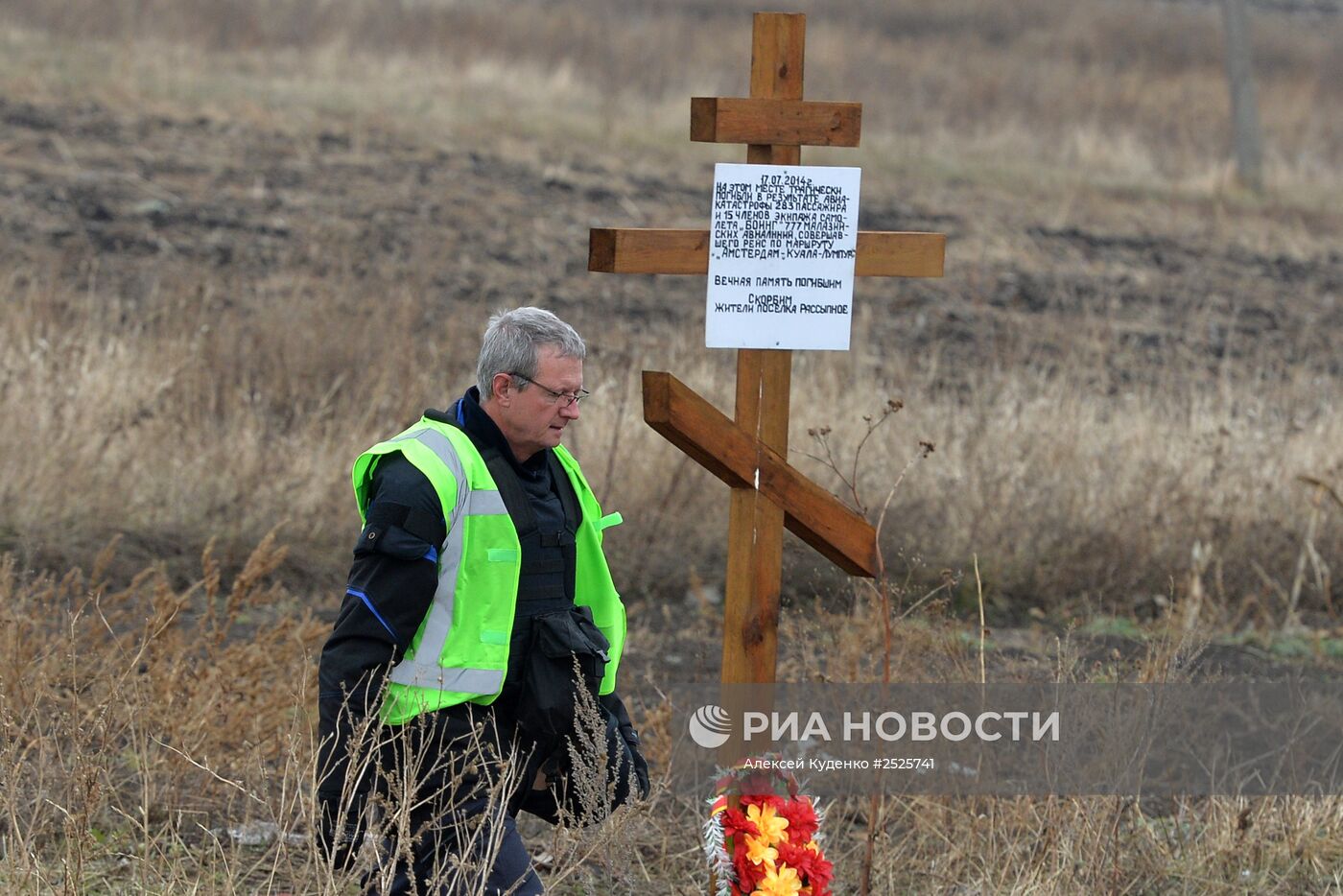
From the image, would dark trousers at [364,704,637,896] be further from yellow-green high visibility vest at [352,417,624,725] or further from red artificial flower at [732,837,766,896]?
red artificial flower at [732,837,766,896]

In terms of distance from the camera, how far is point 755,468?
12.6 feet

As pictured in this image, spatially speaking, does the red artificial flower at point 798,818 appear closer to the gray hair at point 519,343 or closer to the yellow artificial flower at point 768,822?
the yellow artificial flower at point 768,822

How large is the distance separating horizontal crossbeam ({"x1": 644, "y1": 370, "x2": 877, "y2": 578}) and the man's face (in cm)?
17

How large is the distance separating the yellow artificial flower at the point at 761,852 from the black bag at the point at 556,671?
0.48 m

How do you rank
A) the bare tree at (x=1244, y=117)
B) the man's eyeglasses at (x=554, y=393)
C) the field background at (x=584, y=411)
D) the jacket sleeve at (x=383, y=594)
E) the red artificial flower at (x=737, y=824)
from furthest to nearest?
the bare tree at (x=1244, y=117) < the field background at (x=584, y=411) < the red artificial flower at (x=737, y=824) < the man's eyeglasses at (x=554, y=393) < the jacket sleeve at (x=383, y=594)

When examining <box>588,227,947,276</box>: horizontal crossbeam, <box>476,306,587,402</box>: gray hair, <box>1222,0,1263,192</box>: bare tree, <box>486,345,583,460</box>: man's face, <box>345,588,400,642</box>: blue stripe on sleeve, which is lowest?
<box>345,588,400,642</box>: blue stripe on sleeve

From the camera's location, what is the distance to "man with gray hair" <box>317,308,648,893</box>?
3422 mm

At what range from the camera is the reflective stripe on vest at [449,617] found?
11.4ft

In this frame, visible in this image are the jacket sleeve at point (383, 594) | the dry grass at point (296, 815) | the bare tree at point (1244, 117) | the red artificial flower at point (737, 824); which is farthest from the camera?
the bare tree at point (1244, 117)

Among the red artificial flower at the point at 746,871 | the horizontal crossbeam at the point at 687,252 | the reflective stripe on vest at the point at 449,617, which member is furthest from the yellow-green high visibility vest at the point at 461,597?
the red artificial flower at the point at 746,871

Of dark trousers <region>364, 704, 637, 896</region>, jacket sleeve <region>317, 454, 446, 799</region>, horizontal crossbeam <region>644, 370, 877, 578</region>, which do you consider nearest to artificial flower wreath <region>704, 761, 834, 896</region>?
dark trousers <region>364, 704, 637, 896</region>

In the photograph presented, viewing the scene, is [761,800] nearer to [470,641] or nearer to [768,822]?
[768,822]

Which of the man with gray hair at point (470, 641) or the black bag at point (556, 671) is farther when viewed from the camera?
the black bag at point (556, 671)

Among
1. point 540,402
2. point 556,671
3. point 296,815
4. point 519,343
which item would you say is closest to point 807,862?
point 556,671
